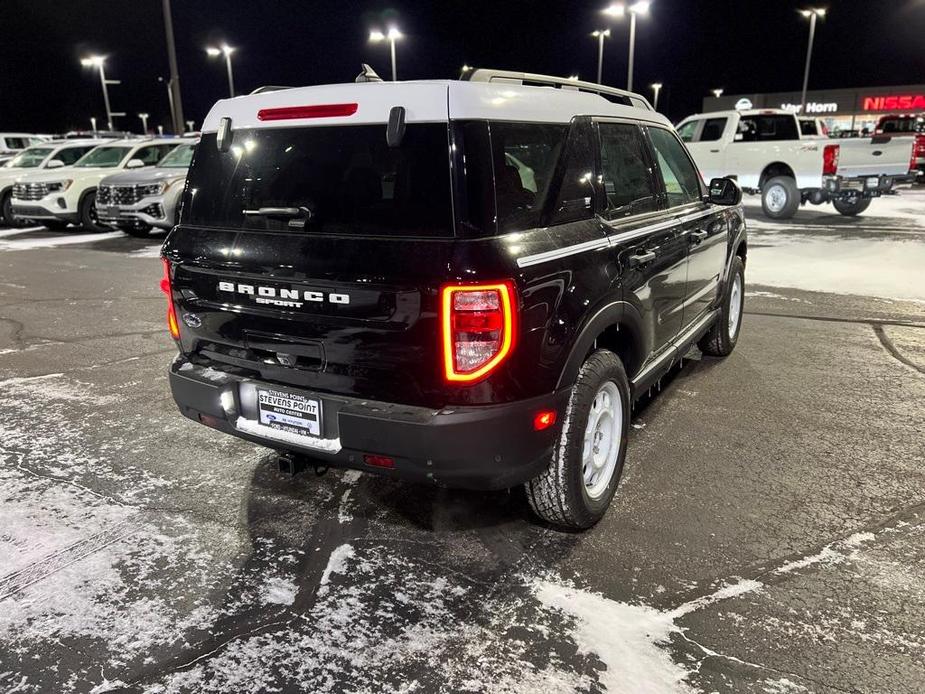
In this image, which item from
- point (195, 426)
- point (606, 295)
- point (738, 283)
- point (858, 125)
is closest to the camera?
point (606, 295)

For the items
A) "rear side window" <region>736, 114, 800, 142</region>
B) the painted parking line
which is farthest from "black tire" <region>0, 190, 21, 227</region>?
"rear side window" <region>736, 114, 800, 142</region>

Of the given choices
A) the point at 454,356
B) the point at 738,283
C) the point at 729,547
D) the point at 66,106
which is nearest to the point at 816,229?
the point at 738,283

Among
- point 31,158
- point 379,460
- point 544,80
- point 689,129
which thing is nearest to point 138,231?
point 31,158

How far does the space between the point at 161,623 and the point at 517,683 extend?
1.38 m

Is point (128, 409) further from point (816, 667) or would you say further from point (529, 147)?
point (816, 667)

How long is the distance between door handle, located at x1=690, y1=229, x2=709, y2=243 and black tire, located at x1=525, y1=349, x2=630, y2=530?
4.64ft

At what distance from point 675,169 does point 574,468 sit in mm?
2404

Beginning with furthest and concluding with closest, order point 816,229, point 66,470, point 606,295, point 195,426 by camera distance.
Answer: point 816,229 < point 195,426 < point 66,470 < point 606,295

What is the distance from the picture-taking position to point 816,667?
2393 mm

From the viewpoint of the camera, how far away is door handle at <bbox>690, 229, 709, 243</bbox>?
4.33 metres

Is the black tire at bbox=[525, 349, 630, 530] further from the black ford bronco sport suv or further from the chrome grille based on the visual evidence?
the chrome grille

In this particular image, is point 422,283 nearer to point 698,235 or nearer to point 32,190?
point 698,235

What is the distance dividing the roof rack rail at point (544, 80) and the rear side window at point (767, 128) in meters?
12.6

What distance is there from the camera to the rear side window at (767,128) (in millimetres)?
15047
